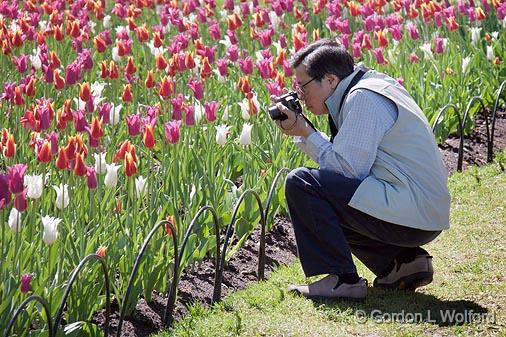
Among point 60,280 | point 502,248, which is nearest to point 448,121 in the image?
point 502,248

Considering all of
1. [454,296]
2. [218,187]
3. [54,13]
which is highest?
[54,13]

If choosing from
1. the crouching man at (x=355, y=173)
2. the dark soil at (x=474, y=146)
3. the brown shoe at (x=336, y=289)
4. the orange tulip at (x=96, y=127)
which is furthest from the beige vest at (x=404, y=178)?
the dark soil at (x=474, y=146)

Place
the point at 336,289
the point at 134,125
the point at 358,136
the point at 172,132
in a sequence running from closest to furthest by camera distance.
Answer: the point at 358,136
the point at 336,289
the point at 172,132
the point at 134,125

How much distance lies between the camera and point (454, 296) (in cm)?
523

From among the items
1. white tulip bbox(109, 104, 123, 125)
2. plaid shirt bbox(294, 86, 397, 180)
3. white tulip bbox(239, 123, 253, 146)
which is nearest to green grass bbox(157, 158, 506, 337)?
plaid shirt bbox(294, 86, 397, 180)

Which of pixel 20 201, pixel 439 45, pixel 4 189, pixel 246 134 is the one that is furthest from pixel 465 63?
pixel 4 189

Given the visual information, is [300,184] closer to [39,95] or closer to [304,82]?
[304,82]

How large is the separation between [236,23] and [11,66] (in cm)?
169

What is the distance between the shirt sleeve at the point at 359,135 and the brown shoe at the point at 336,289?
50 centimetres

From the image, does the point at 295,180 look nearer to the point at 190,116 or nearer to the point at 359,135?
the point at 359,135

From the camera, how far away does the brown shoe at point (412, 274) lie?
5.19m

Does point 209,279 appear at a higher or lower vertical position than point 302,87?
lower

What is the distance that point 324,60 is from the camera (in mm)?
5047

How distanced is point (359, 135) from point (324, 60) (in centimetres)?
40
